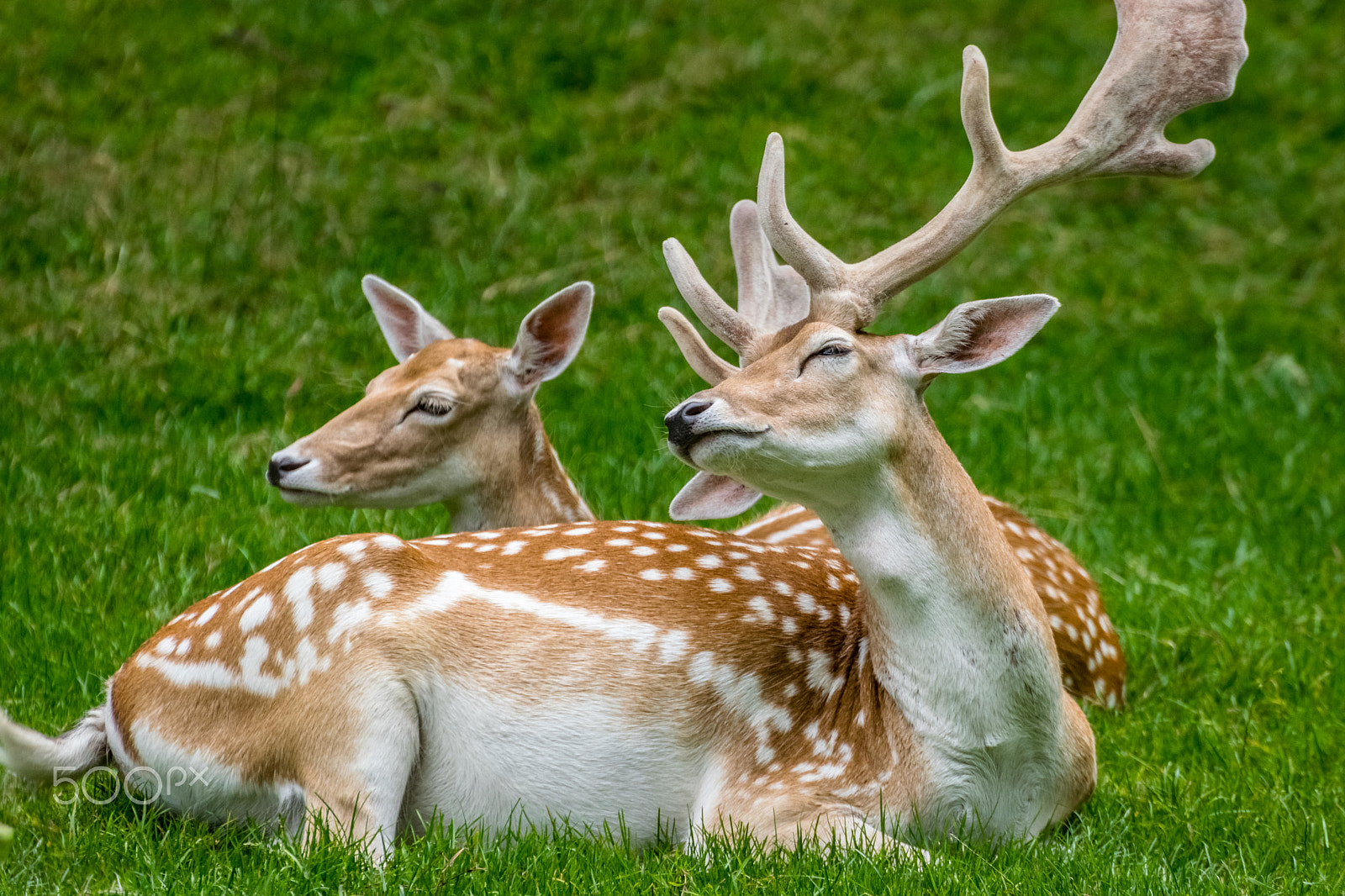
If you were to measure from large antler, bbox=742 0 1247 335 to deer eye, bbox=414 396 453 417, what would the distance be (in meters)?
1.13

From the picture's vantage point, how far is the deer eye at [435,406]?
16.2 ft

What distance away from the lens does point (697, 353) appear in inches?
165

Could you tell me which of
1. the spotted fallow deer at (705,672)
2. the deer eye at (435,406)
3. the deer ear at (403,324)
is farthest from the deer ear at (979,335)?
the deer ear at (403,324)

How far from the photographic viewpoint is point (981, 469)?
6.85m

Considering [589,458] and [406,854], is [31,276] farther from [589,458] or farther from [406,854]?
[406,854]

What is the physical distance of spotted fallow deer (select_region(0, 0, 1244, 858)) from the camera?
3.61 m

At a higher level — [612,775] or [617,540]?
[617,540]

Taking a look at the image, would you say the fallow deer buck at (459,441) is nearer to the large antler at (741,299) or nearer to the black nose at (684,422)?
→ the large antler at (741,299)

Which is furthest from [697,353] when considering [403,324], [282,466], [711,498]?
[403,324]

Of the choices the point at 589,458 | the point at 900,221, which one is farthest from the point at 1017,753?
the point at 900,221

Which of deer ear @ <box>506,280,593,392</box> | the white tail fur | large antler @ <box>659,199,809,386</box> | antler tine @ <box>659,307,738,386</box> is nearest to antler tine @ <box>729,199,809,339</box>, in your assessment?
large antler @ <box>659,199,809,386</box>

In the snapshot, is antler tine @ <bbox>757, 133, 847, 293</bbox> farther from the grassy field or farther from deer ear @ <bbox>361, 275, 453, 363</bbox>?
deer ear @ <bbox>361, 275, 453, 363</bbox>

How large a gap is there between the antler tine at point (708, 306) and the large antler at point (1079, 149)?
0.05 metres

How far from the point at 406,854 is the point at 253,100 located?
6.87 meters
